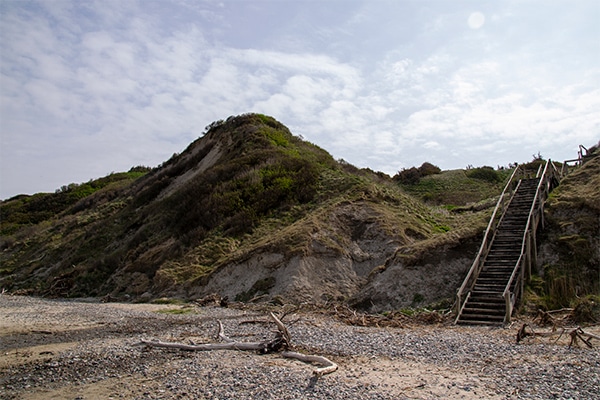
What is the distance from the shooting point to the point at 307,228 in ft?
66.0

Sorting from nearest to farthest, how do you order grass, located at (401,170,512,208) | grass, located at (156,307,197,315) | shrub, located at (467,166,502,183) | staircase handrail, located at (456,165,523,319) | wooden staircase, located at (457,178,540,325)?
1. wooden staircase, located at (457,178,540,325)
2. staircase handrail, located at (456,165,523,319)
3. grass, located at (156,307,197,315)
4. grass, located at (401,170,512,208)
5. shrub, located at (467,166,502,183)

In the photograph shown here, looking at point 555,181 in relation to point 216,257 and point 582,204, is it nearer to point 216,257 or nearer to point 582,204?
point 582,204

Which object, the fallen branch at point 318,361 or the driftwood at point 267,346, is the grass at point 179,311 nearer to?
the driftwood at point 267,346

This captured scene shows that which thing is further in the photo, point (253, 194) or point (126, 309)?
point (253, 194)

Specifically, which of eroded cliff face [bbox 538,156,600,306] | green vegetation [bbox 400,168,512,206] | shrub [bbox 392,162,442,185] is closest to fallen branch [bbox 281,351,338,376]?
eroded cliff face [bbox 538,156,600,306]

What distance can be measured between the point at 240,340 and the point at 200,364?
2271 millimetres

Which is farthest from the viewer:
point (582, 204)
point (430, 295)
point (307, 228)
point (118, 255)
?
point (118, 255)

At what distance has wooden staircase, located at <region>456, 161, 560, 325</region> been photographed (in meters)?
12.9

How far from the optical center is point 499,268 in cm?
1468

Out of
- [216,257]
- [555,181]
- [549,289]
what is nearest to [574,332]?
[549,289]

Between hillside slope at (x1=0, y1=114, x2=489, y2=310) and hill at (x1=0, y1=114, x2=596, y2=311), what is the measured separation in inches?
2.3

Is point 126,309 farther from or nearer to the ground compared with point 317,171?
nearer to the ground

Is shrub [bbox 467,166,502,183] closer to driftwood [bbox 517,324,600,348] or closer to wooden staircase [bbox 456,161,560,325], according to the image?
wooden staircase [bbox 456,161,560,325]

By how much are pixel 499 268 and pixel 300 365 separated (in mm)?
8650
